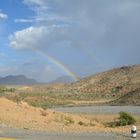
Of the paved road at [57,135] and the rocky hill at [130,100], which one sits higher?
the rocky hill at [130,100]

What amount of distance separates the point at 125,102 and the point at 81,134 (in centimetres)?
7666

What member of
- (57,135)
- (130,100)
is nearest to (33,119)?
(57,135)

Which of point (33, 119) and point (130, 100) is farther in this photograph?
point (130, 100)

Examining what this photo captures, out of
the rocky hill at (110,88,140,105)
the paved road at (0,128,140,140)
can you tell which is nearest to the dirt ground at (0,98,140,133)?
the paved road at (0,128,140,140)

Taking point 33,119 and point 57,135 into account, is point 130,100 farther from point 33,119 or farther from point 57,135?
point 57,135

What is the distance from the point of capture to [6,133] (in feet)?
91.0

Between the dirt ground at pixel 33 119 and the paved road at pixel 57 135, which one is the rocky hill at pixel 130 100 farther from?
the paved road at pixel 57 135

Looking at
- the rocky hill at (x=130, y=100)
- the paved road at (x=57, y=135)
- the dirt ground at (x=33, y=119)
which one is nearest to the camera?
the paved road at (x=57, y=135)

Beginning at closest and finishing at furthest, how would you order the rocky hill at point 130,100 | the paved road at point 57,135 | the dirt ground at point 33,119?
the paved road at point 57,135, the dirt ground at point 33,119, the rocky hill at point 130,100

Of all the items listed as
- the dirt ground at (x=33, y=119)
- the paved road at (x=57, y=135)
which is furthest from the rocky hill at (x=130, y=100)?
the paved road at (x=57, y=135)

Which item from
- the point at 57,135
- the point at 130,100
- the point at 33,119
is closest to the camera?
the point at 57,135

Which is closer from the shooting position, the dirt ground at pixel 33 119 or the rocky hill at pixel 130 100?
the dirt ground at pixel 33 119

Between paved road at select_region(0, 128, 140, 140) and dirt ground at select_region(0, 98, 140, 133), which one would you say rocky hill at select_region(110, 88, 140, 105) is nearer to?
dirt ground at select_region(0, 98, 140, 133)

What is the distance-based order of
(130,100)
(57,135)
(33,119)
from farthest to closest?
(130,100) < (33,119) < (57,135)
